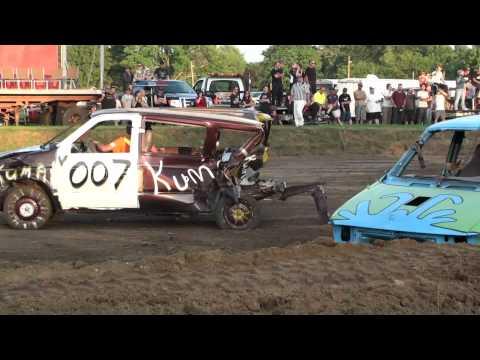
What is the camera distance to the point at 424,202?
364 inches

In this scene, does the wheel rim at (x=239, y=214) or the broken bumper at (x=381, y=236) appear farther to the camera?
the wheel rim at (x=239, y=214)

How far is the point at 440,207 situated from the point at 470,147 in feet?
5.56

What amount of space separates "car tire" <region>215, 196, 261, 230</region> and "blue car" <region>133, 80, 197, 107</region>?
670 inches

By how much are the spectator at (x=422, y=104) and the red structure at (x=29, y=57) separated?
12.5 meters

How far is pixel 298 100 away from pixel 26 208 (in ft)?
49.3

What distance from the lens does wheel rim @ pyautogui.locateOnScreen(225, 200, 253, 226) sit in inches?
509

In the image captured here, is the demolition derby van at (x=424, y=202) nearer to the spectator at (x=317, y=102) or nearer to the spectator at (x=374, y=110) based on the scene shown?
the spectator at (x=317, y=102)

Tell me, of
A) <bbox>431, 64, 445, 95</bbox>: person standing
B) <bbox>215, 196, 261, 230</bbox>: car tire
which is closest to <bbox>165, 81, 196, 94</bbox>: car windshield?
<bbox>431, 64, 445, 95</bbox>: person standing

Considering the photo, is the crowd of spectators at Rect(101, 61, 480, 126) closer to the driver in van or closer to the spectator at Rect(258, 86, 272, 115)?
the spectator at Rect(258, 86, 272, 115)

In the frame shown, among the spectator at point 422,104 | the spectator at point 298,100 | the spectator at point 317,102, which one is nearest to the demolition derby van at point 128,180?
the spectator at point 298,100

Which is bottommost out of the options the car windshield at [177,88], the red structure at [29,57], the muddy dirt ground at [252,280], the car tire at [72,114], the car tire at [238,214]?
the car tire at [238,214]

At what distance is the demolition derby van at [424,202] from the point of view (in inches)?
347
